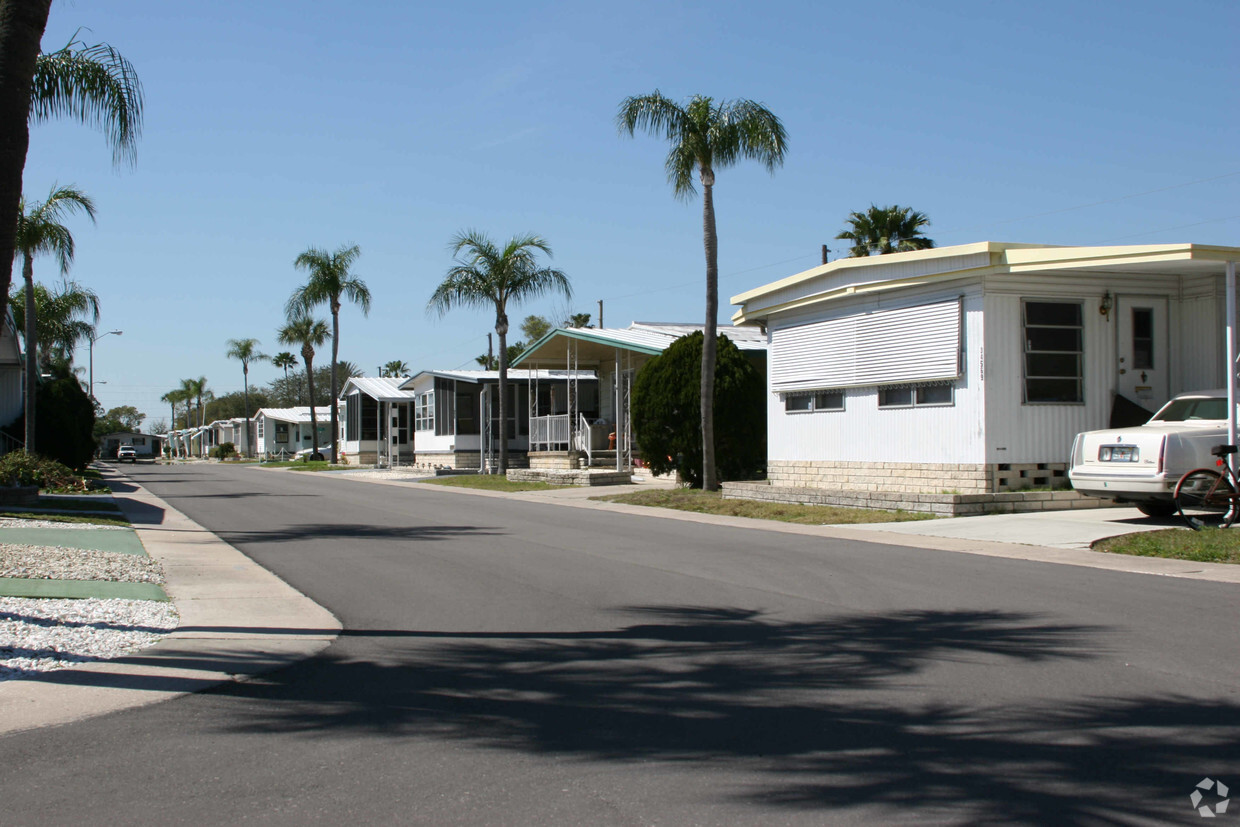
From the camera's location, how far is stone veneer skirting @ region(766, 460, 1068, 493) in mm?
17016

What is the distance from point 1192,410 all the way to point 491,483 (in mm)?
21276

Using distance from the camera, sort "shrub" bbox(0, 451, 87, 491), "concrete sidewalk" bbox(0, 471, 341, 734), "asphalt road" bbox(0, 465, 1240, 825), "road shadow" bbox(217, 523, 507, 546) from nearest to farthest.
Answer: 1. "asphalt road" bbox(0, 465, 1240, 825)
2. "concrete sidewalk" bbox(0, 471, 341, 734)
3. "road shadow" bbox(217, 523, 507, 546)
4. "shrub" bbox(0, 451, 87, 491)

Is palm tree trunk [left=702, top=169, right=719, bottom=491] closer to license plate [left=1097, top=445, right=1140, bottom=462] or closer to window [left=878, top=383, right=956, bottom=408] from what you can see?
window [left=878, top=383, right=956, bottom=408]

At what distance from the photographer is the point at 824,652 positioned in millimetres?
7059

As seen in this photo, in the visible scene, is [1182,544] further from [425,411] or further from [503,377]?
[425,411]

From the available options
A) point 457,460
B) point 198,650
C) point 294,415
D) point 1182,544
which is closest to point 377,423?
point 457,460

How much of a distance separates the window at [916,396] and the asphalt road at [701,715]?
7.59 meters

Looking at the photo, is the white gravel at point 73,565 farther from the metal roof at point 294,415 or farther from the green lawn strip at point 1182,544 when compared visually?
the metal roof at point 294,415

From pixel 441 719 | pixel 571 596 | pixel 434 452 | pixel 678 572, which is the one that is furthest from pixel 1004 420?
pixel 434 452

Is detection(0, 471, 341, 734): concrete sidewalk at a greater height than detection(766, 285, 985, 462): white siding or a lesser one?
lesser

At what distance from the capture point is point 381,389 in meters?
55.6

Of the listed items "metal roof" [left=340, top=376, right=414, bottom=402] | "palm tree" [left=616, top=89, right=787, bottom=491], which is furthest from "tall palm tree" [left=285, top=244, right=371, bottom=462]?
"palm tree" [left=616, top=89, right=787, bottom=491]

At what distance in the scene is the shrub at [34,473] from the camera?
1986 cm

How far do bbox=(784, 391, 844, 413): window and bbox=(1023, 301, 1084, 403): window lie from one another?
154 inches
